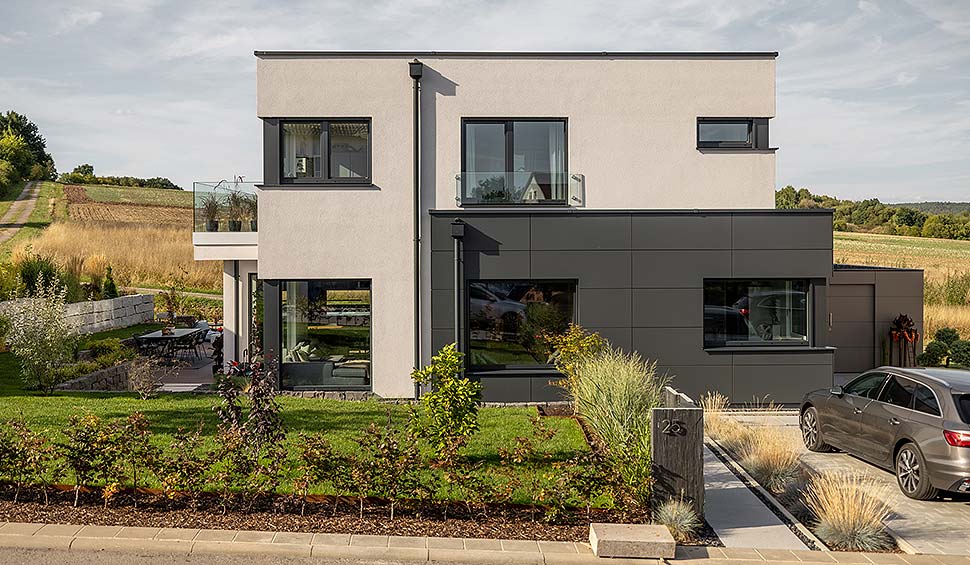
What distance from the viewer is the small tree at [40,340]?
14.5m

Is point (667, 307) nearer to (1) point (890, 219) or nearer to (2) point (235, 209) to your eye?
(2) point (235, 209)

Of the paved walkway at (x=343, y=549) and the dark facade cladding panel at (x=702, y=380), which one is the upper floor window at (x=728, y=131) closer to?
the dark facade cladding panel at (x=702, y=380)

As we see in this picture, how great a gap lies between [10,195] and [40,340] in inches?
2488

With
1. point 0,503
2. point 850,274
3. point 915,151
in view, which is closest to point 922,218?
point 915,151

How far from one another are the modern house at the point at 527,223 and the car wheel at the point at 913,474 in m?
5.85

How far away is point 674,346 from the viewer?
1510 centimetres

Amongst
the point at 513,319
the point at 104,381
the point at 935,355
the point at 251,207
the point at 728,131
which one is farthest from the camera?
the point at 935,355

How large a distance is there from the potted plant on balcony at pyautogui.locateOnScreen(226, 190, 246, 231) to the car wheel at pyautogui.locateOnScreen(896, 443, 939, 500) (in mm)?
13030

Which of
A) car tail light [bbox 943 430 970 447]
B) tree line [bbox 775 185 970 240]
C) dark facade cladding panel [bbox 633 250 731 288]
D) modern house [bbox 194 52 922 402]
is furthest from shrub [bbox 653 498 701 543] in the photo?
tree line [bbox 775 185 970 240]

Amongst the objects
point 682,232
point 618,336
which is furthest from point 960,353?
point 618,336

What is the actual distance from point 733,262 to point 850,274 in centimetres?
477

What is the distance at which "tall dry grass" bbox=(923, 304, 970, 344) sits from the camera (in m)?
23.3

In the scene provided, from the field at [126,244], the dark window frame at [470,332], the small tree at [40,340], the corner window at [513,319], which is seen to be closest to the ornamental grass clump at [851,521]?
the dark window frame at [470,332]

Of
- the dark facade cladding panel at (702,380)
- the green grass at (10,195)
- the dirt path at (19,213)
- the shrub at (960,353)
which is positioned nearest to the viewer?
the dark facade cladding panel at (702,380)
